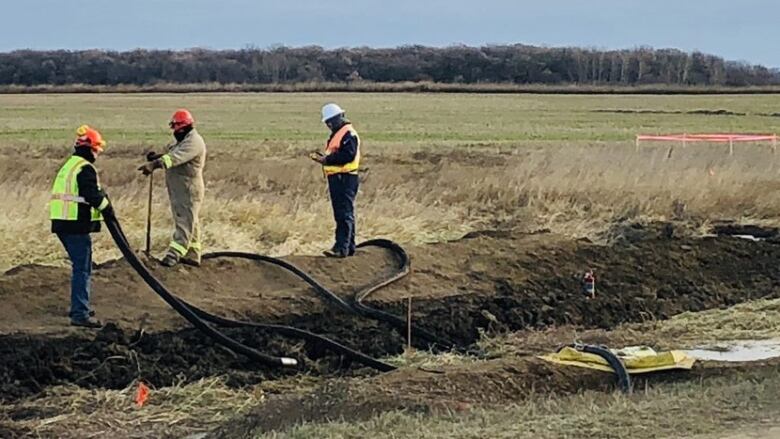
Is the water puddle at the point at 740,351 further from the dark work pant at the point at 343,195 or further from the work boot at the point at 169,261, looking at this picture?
the work boot at the point at 169,261

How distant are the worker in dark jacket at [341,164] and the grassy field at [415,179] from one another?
217cm

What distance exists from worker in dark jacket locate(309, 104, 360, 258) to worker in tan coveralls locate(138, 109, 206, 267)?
68.3 inches

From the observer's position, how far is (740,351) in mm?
12250

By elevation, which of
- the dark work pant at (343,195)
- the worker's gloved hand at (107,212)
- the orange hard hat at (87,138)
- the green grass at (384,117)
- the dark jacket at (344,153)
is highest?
the orange hard hat at (87,138)

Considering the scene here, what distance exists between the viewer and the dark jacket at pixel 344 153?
47.9ft

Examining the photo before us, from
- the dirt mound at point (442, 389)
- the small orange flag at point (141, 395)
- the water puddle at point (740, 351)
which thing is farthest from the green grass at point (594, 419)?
the water puddle at point (740, 351)

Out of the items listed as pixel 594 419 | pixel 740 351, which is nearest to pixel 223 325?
pixel 740 351

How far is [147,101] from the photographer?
2753 inches

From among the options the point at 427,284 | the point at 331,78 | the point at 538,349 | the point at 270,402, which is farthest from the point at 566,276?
the point at 331,78

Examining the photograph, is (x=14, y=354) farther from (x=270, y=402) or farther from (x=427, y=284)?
(x=427, y=284)

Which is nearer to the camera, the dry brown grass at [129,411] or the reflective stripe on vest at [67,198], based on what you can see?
the dry brown grass at [129,411]

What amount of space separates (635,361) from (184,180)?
17.3 feet

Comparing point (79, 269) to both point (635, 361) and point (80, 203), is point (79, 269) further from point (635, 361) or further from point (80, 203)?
point (635, 361)

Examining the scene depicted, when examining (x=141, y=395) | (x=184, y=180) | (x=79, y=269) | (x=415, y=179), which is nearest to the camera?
(x=141, y=395)
